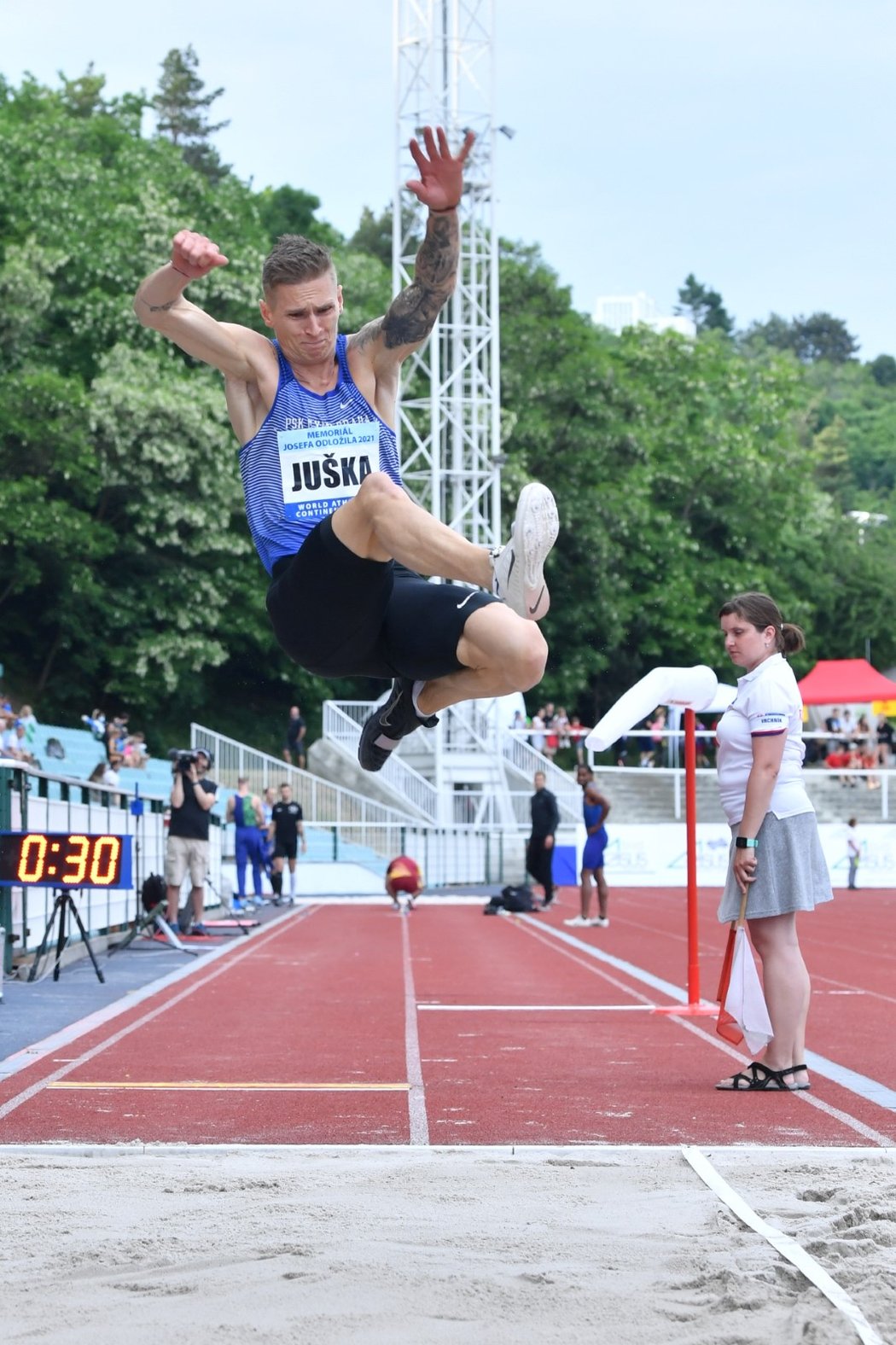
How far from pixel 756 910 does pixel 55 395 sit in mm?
27511

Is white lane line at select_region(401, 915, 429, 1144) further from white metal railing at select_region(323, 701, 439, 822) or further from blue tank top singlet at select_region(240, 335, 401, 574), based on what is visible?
white metal railing at select_region(323, 701, 439, 822)

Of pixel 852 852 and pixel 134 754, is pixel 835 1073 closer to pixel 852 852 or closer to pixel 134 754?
pixel 134 754

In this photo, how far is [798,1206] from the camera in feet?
14.8

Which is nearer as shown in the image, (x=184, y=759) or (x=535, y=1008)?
(x=535, y=1008)

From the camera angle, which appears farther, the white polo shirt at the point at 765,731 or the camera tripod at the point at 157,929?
the camera tripod at the point at 157,929

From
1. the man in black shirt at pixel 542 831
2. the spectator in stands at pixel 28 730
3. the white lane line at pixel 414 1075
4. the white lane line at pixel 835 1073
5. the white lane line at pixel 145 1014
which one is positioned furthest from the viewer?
the spectator in stands at pixel 28 730

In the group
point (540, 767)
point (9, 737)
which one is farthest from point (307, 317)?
point (540, 767)

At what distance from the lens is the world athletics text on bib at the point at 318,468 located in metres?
5.16

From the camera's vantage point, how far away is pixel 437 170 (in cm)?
478

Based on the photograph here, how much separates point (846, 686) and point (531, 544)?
35.2 metres

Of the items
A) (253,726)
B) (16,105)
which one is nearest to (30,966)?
(253,726)

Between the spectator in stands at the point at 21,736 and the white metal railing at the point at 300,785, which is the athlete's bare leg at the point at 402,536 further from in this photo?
the white metal railing at the point at 300,785

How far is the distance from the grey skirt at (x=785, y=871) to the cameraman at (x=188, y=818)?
8862 mm

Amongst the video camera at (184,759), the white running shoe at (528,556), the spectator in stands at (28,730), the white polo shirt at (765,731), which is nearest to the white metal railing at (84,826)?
the video camera at (184,759)
